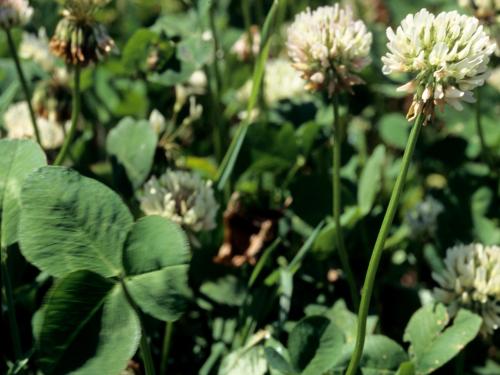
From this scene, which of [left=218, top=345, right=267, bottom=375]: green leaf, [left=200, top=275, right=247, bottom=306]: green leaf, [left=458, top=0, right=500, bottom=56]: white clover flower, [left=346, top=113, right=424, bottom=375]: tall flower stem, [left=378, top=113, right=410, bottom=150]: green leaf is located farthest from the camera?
[left=378, top=113, right=410, bottom=150]: green leaf

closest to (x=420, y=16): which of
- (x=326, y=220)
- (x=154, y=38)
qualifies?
(x=326, y=220)

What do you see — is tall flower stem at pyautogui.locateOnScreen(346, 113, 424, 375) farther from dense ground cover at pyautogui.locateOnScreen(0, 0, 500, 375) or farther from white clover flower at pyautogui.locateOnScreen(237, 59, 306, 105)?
white clover flower at pyautogui.locateOnScreen(237, 59, 306, 105)

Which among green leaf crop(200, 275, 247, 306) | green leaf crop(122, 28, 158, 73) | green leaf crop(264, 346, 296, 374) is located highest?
green leaf crop(122, 28, 158, 73)

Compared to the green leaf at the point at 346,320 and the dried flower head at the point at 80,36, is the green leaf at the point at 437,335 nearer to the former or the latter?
the green leaf at the point at 346,320

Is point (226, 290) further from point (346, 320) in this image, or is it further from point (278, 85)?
point (278, 85)

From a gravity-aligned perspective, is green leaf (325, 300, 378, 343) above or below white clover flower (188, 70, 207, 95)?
below

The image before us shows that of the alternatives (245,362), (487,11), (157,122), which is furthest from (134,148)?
(487,11)

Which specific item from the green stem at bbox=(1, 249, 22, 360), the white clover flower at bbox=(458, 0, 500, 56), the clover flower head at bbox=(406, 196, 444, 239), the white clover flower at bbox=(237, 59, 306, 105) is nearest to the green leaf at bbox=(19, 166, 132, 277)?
the green stem at bbox=(1, 249, 22, 360)
